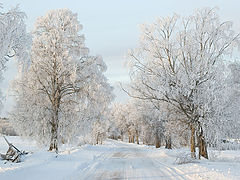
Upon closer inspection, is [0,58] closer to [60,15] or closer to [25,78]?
[25,78]

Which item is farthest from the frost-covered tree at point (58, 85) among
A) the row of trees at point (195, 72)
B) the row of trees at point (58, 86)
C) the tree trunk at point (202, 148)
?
the tree trunk at point (202, 148)

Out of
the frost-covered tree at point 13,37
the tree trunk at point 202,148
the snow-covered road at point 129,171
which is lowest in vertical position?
the snow-covered road at point 129,171

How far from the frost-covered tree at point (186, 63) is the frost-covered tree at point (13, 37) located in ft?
29.5

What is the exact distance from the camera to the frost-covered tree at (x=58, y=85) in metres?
18.2

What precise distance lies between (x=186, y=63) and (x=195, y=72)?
1.60 meters

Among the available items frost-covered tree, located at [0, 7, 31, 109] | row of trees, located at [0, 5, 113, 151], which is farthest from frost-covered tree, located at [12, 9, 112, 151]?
frost-covered tree, located at [0, 7, 31, 109]

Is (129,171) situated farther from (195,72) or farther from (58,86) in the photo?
(58,86)

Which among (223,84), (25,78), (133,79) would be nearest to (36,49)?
(25,78)

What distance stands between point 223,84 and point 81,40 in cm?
1137

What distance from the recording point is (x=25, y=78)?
18781 millimetres

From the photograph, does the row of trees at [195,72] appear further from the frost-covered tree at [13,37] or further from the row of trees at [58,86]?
the frost-covered tree at [13,37]

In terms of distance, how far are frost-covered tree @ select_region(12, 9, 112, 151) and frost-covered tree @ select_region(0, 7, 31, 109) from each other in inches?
337

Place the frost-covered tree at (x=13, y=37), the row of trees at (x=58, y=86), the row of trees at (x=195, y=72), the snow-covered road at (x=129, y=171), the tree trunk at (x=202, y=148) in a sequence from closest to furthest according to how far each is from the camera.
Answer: the frost-covered tree at (x=13, y=37), the snow-covered road at (x=129, y=171), the row of trees at (x=195, y=72), the tree trunk at (x=202, y=148), the row of trees at (x=58, y=86)

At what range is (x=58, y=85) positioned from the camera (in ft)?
62.7
